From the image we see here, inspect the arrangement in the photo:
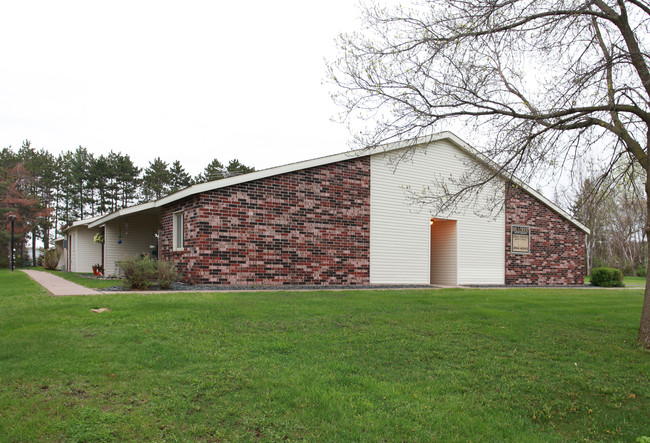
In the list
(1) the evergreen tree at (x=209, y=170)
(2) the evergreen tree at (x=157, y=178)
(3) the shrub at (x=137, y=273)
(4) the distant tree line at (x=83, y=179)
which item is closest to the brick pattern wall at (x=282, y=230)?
(3) the shrub at (x=137, y=273)

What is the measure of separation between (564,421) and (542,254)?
1706cm

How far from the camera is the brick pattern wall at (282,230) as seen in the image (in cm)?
1218

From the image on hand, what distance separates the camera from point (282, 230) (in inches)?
519

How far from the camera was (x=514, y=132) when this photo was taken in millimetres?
6535

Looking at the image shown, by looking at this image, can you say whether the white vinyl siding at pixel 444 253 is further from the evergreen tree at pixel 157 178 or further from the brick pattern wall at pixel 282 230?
the evergreen tree at pixel 157 178

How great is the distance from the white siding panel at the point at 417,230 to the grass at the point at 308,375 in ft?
24.3

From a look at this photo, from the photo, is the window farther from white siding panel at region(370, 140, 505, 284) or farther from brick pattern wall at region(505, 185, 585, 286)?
brick pattern wall at region(505, 185, 585, 286)

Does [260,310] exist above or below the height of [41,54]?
below

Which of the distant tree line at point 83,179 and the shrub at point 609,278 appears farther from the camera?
the distant tree line at point 83,179

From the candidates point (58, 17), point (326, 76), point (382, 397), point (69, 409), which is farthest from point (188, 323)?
point (58, 17)

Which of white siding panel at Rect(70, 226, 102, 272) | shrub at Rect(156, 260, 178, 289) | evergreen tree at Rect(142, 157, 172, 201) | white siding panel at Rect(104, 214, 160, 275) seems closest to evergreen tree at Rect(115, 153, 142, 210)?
evergreen tree at Rect(142, 157, 172, 201)

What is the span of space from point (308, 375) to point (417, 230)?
40.7 ft

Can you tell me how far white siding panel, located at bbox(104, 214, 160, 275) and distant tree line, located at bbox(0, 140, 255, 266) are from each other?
2348cm

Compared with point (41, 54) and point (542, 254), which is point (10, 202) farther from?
point (542, 254)
